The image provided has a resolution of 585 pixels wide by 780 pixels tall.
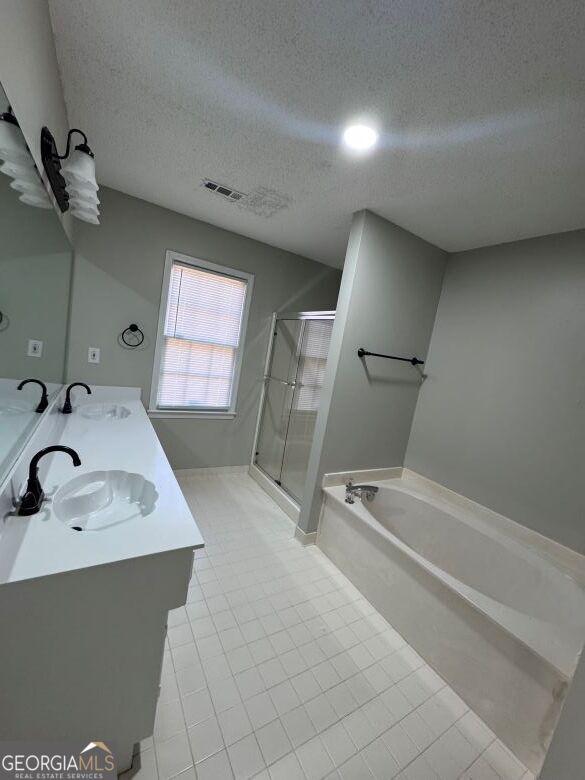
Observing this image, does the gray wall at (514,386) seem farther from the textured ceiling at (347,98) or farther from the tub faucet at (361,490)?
the tub faucet at (361,490)

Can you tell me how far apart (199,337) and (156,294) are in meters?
0.50

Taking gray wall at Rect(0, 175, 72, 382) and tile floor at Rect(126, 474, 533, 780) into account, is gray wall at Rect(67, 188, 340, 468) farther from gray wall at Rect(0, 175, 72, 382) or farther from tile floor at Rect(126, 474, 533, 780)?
tile floor at Rect(126, 474, 533, 780)

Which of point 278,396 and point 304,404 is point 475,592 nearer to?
point 304,404

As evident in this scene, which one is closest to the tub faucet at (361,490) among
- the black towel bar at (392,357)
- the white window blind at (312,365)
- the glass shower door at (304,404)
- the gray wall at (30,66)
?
the glass shower door at (304,404)

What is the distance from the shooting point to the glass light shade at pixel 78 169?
1177mm

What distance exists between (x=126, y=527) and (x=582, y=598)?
7.08ft

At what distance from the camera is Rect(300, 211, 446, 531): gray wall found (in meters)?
2.10

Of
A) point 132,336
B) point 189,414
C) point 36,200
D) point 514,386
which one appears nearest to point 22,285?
point 36,200

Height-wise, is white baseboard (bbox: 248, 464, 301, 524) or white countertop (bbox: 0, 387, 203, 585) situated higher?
white countertop (bbox: 0, 387, 203, 585)

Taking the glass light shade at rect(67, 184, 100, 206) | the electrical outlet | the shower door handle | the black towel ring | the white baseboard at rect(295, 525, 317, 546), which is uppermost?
the glass light shade at rect(67, 184, 100, 206)

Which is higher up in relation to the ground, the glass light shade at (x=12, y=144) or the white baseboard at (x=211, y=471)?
the glass light shade at (x=12, y=144)

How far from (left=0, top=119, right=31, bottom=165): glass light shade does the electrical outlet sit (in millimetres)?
746

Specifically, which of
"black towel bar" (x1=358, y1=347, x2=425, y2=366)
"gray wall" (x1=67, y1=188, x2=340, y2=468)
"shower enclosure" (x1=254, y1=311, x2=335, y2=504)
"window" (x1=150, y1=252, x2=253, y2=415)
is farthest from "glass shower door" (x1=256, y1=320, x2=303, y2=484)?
"black towel bar" (x1=358, y1=347, x2=425, y2=366)

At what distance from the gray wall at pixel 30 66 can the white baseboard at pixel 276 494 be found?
8.25 feet
